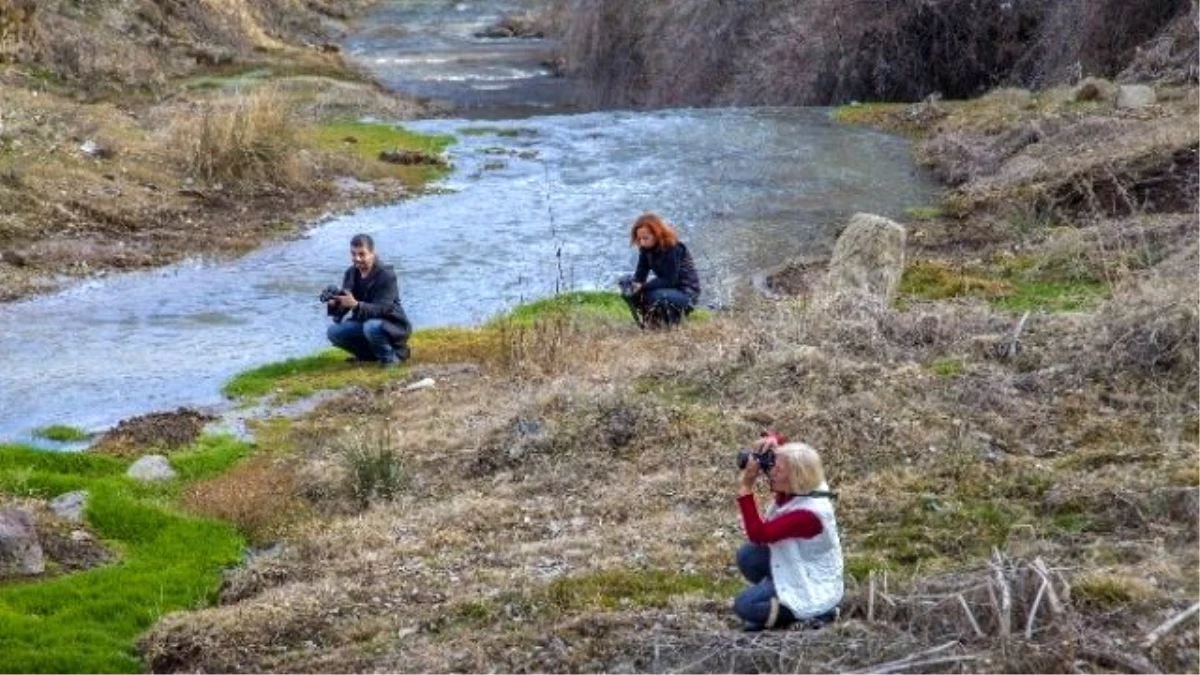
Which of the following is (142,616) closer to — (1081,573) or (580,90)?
(1081,573)

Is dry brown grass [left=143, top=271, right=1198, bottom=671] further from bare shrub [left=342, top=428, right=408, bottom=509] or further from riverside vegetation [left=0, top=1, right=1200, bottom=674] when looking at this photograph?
bare shrub [left=342, top=428, right=408, bottom=509]

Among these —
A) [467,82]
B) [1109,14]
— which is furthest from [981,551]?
[467,82]

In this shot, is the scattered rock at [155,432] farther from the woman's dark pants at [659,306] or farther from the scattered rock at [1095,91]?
the scattered rock at [1095,91]

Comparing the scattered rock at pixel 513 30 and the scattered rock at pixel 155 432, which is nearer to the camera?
the scattered rock at pixel 155 432

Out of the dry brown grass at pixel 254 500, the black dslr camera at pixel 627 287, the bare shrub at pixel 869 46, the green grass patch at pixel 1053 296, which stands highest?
the bare shrub at pixel 869 46

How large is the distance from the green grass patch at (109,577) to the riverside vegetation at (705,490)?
5 cm

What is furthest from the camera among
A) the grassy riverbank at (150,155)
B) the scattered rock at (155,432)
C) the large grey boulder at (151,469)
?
the grassy riverbank at (150,155)

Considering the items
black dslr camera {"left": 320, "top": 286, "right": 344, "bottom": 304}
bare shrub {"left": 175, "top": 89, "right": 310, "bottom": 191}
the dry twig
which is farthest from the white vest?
bare shrub {"left": 175, "top": 89, "right": 310, "bottom": 191}

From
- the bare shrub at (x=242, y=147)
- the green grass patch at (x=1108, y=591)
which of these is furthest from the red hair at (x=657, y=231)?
the bare shrub at (x=242, y=147)

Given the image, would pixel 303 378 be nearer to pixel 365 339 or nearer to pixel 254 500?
pixel 365 339

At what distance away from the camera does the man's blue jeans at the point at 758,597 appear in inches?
256

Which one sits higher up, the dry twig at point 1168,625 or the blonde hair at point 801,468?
the blonde hair at point 801,468

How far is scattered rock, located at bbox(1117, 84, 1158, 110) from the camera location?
24062 millimetres

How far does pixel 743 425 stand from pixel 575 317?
507cm
